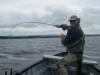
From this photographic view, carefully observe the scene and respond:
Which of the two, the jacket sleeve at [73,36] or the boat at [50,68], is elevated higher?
the jacket sleeve at [73,36]

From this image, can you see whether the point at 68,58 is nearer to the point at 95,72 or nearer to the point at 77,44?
the point at 77,44

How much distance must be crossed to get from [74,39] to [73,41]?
71 millimetres

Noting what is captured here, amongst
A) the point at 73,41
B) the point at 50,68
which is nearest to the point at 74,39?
the point at 73,41

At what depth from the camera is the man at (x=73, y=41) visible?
20.6ft

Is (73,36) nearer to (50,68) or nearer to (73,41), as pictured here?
(73,41)

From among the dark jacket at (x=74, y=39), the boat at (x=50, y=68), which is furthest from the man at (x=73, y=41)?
the boat at (x=50, y=68)

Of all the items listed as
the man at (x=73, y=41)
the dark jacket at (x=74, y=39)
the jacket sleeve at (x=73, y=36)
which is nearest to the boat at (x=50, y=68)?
the man at (x=73, y=41)

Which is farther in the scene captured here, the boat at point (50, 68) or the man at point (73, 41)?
the boat at point (50, 68)

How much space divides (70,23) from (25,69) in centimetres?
209

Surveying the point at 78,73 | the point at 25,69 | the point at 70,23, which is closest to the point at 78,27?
the point at 70,23

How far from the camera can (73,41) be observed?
20.7 feet

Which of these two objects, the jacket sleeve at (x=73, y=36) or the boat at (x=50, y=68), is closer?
the jacket sleeve at (x=73, y=36)

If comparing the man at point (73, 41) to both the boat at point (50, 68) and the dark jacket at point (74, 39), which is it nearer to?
the dark jacket at point (74, 39)

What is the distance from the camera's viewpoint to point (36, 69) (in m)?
7.53
